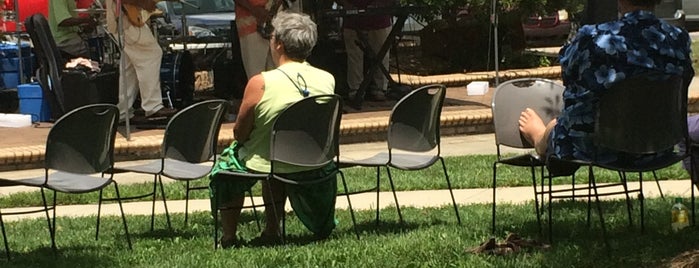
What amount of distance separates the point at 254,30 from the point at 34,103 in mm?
2525

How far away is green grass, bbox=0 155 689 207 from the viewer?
8.52 metres

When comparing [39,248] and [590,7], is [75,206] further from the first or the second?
[590,7]

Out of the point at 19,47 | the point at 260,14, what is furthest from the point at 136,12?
the point at 19,47

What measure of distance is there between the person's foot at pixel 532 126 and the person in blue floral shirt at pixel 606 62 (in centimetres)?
31

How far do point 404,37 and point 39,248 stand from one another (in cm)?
1095

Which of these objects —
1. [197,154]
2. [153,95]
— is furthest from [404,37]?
[197,154]

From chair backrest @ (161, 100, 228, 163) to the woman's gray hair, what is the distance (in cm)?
70

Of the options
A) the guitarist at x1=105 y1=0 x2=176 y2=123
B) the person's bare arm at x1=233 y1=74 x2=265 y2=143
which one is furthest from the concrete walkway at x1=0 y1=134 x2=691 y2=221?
the guitarist at x1=105 y1=0 x2=176 y2=123

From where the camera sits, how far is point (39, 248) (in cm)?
673

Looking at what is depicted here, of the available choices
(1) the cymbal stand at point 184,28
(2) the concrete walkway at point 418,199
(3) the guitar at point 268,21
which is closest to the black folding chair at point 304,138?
(2) the concrete walkway at point 418,199

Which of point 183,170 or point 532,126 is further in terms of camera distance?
point 183,170

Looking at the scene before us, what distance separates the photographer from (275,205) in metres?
6.51

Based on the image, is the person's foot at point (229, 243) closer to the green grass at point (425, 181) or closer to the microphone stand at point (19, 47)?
the green grass at point (425, 181)

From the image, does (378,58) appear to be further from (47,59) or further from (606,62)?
(606,62)
